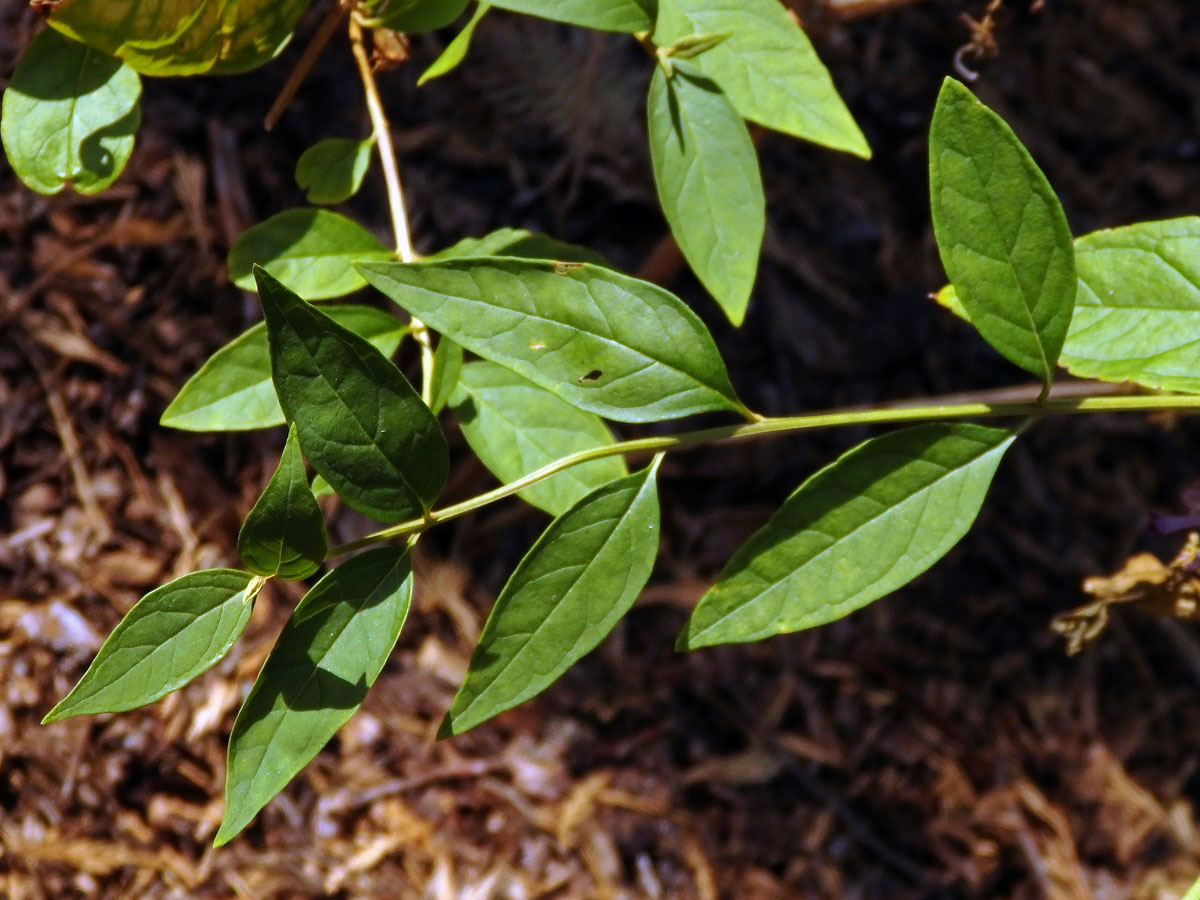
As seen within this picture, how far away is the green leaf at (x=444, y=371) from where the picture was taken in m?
0.97

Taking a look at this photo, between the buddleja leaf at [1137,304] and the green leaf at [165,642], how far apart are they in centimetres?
68

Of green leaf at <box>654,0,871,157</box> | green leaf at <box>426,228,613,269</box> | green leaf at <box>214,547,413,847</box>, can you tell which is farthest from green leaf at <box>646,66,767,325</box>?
green leaf at <box>214,547,413,847</box>

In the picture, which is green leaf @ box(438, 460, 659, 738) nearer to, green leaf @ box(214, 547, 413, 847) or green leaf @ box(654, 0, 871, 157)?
green leaf @ box(214, 547, 413, 847)

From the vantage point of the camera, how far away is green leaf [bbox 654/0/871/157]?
1.04 m

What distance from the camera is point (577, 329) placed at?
841 mm

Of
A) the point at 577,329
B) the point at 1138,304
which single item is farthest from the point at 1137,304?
the point at 577,329

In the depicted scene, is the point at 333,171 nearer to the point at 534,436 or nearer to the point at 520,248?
the point at 520,248

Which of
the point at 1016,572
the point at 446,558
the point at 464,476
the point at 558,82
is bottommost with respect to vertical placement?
the point at 1016,572

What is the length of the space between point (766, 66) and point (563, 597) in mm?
590

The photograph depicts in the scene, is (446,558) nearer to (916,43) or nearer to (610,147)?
(610,147)

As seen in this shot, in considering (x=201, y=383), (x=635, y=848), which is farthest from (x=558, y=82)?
(x=635, y=848)

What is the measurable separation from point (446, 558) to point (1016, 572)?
1.15m

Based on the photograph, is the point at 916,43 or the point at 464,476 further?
the point at 916,43

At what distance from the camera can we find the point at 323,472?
2.60 feet
